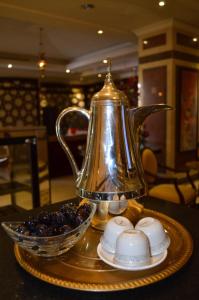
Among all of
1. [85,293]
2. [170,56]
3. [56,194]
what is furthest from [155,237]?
[170,56]

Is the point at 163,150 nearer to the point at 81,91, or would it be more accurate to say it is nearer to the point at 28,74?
the point at 28,74

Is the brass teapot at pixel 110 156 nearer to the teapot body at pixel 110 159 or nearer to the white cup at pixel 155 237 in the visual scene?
the teapot body at pixel 110 159

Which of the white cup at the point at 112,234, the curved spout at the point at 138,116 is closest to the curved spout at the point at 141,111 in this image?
the curved spout at the point at 138,116

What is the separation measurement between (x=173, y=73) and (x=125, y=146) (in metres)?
4.05

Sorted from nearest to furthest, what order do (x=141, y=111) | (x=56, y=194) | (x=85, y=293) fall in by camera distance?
(x=85, y=293)
(x=141, y=111)
(x=56, y=194)

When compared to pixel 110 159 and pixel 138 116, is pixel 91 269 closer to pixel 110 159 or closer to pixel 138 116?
pixel 110 159

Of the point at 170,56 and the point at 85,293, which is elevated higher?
the point at 170,56

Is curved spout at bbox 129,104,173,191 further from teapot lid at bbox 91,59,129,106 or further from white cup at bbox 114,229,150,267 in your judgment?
white cup at bbox 114,229,150,267

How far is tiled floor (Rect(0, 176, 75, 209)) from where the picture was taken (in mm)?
2586

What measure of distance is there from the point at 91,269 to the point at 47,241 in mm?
131

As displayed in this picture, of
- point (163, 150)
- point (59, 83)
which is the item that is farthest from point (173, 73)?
point (59, 83)

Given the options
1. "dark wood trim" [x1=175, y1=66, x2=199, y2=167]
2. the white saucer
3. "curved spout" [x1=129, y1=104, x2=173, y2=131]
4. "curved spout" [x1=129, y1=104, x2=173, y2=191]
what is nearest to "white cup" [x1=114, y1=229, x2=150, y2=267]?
the white saucer

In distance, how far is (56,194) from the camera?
4.44 metres

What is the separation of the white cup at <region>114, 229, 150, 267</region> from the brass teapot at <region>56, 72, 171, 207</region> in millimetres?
163
